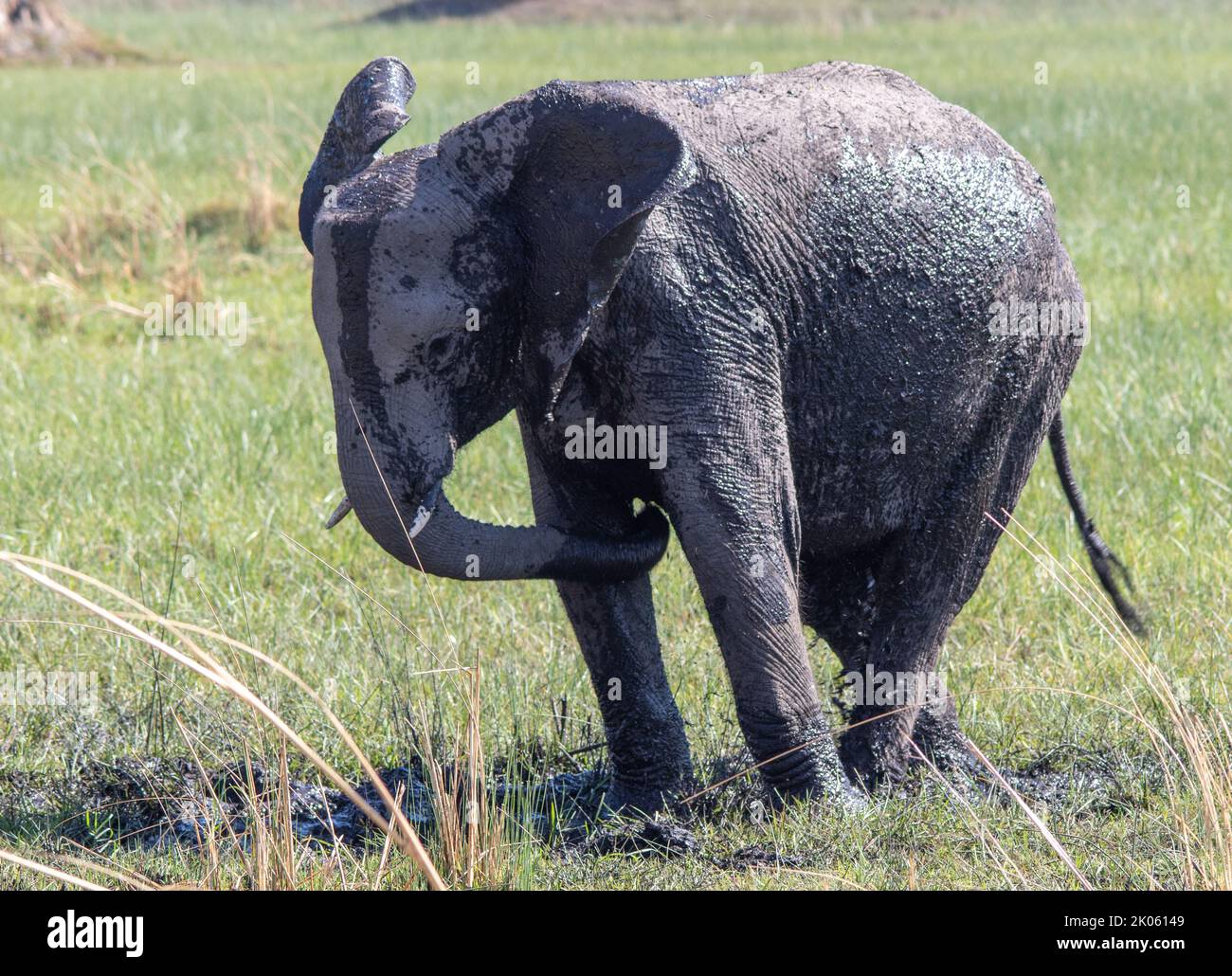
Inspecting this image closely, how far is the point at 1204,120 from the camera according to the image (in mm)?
17531

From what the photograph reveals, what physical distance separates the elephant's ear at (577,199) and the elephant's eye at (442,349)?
0.20 metres

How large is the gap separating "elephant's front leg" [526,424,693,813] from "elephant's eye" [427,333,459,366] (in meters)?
0.62

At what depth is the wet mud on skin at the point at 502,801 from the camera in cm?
426

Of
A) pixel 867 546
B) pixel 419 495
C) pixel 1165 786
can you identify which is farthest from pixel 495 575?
pixel 1165 786

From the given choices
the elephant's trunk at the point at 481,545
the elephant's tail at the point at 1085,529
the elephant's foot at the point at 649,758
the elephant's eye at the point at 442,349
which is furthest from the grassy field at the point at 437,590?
the elephant's eye at the point at 442,349

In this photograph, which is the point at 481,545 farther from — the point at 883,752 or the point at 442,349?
the point at 883,752

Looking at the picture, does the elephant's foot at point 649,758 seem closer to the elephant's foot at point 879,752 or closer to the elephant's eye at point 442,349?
the elephant's foot at point 879,752

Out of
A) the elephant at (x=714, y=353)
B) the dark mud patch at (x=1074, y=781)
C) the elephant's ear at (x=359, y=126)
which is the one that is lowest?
the dark mud patch at (x=1074, y=781)

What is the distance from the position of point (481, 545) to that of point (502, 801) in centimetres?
125

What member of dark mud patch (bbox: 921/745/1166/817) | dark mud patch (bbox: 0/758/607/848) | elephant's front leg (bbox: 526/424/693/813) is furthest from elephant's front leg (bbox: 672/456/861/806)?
dark mud patch (bbox: 0/758/607/848)

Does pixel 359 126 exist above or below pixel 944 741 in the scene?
above

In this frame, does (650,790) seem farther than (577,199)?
Yes

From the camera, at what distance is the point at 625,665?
14.4 ft

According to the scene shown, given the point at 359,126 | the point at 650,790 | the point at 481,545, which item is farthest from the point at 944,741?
the point at 359,126
